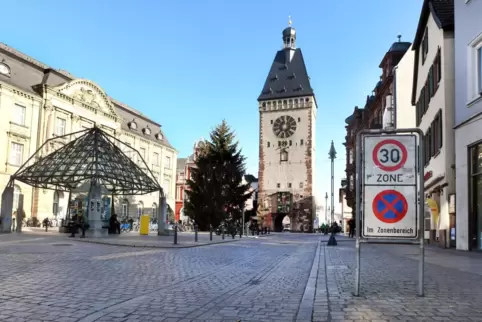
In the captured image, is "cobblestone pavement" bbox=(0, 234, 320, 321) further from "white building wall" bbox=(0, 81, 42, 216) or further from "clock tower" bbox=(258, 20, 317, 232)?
"clock tower" bbox=(258, 20, 317, 232)

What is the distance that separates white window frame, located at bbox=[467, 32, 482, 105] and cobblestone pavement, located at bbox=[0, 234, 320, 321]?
1163 centimetres

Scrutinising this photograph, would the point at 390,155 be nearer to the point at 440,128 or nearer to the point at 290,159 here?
the point at 440,128

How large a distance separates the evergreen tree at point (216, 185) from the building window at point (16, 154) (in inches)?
624

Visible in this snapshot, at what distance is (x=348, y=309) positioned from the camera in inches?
250

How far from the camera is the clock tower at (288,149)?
84.8 meters

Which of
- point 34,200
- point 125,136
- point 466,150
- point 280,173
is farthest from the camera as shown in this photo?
point 280,173

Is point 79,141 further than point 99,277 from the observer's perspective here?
Yes

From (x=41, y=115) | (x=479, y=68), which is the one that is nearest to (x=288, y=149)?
(x=41, y=115)

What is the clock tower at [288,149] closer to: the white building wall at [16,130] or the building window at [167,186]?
the building window at [167,186]

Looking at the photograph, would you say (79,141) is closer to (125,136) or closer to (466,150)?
(466,150)

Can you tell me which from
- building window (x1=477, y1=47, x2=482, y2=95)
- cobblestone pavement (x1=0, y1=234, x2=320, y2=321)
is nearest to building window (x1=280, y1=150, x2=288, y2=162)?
building window (x1=477, y1=47, x2=482, y2=95)

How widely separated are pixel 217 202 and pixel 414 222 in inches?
1569

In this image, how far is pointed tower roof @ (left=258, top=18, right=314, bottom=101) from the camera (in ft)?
297

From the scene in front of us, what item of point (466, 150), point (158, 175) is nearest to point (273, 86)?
point (158, 175)
